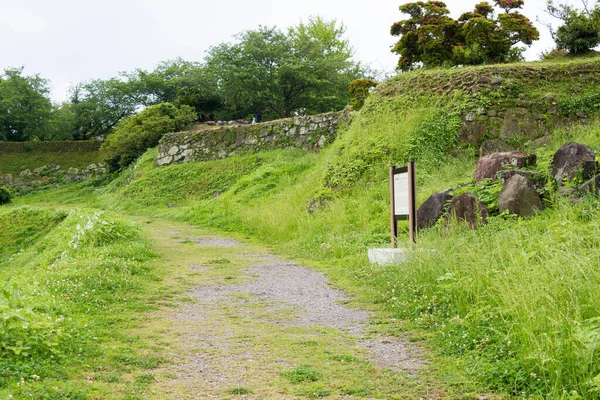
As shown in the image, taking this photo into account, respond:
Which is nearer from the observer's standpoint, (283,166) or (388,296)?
(388,296)

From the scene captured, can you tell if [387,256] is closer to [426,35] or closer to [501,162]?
[501,162]

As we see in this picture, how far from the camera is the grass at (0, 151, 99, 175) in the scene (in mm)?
31406

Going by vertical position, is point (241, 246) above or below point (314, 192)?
below

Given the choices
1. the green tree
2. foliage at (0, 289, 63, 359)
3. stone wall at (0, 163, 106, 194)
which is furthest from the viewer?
the green tree

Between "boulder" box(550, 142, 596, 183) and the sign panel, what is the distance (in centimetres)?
256

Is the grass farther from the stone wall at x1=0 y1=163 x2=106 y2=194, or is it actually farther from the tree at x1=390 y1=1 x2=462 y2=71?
the tree at x1=390 y1=1 x2=462 y2=71

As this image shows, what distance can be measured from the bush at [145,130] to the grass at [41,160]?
157 inches

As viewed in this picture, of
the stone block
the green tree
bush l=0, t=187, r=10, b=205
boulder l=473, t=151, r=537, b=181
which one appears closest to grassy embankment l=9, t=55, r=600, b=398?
the stone block

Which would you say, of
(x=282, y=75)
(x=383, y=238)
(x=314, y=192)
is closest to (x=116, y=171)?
(x=282, y=75)

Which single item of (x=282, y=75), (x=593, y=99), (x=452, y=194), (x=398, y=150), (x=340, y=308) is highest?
(x=282, y=75)

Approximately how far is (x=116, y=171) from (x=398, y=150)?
1933cm

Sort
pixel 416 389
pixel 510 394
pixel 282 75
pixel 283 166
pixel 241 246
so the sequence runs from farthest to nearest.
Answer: pixel 282 75 < pixel 283 166 < pixel 241 246 < pixel 416 389 < pixel 510 394

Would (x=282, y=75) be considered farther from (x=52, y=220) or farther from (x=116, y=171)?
(x=52, y=220)

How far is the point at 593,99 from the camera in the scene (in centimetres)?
1396
